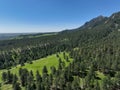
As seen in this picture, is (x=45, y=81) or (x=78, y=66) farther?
(x=78, y=66)

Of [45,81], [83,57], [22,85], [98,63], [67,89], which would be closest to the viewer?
[67,89]

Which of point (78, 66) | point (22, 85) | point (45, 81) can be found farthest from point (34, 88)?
point (78, 66)

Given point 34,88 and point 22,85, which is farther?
point 22,85

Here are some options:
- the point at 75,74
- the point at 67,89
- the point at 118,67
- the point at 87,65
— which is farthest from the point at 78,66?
the point at 67,89

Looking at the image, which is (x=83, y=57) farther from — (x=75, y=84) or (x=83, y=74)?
(x=75, y=84)

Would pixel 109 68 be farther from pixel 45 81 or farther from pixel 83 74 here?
pixel 45 81

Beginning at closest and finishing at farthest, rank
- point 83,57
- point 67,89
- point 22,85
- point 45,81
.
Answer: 1. point 67,89
2. point 45,81
3. point 22,85
4. point 83,57

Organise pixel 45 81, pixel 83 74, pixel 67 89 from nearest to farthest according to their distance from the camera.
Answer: pixel 67 89 < pixel 45 81 < pixel 83 74

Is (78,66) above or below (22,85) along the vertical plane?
above

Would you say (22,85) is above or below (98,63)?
below
